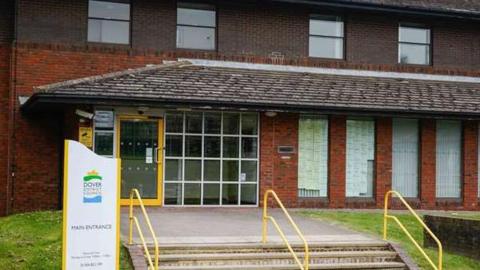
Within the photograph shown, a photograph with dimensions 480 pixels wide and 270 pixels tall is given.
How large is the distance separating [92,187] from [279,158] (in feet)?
30.9

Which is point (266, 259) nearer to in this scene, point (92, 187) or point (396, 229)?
point (92, 187)

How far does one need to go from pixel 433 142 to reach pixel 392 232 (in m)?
6.27

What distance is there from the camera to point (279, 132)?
1869cm

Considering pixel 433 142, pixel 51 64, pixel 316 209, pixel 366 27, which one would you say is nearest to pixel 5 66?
pixel 51 64

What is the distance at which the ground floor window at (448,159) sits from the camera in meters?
20.3

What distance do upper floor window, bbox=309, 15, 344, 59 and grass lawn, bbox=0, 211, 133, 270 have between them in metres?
9.02

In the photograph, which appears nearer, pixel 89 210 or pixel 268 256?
pixel 89 210

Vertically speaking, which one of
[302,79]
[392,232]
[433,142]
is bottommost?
[392,232]

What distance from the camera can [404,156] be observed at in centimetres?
1997

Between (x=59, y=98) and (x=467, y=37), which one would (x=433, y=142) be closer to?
(x=467, y=37)

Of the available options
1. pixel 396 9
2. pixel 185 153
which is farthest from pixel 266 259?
pixel 396 9

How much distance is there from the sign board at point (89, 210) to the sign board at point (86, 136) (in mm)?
7595

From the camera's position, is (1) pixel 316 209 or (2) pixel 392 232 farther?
(1) pixel 316 209

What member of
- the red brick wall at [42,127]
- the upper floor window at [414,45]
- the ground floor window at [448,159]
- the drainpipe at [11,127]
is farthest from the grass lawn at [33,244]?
the upper floor window at [414,45]
